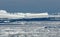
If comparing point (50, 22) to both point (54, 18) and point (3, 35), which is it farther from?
point (3, 35)

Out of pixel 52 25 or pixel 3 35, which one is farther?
pixel 52 25

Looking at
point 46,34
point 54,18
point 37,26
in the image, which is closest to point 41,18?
point 54,18

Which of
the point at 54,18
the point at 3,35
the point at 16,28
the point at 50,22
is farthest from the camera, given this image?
the point at 54,18

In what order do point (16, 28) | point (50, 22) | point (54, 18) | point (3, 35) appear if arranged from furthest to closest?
point (54, 18)
point (50, 22)
point (16, 28)
point (3, 35)

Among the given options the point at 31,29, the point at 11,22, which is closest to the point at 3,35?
the point at 31,29

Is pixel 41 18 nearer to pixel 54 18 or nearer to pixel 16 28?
pixel 54 18

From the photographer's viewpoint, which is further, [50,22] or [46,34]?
[50,22]
